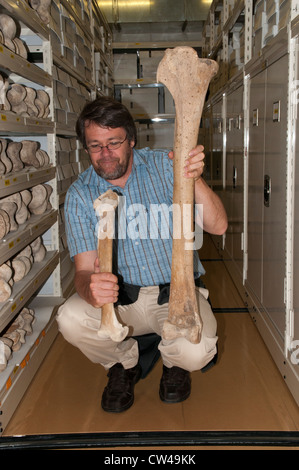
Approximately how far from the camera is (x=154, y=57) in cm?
663

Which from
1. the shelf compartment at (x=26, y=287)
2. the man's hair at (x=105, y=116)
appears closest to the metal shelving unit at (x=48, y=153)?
the shelf compartment at (x=26, y=287)

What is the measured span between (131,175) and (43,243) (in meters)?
1.55

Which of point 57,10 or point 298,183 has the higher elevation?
point 57,10

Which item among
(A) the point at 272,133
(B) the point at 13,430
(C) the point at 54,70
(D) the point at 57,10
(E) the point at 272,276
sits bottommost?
(B) the point at 13,430

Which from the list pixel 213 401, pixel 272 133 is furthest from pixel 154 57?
pixel 213 401

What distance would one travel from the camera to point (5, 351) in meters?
2.27

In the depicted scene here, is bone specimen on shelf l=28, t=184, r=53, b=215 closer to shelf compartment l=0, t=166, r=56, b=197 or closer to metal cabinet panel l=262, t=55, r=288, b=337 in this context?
shelf compartment l=0, t=166, r=56, b=197

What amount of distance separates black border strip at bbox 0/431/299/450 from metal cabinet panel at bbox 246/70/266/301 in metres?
1.67

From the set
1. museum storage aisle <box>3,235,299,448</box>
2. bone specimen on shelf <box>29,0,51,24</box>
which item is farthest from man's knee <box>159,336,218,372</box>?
bone specimen on shelf <box>29,0,51,24</box>

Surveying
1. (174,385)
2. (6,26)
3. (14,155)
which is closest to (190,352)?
(174,385)

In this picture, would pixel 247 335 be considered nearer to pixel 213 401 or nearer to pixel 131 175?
pixel 213 401

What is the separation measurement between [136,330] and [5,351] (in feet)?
2.18

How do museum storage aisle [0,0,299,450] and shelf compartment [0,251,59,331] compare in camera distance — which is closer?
museum storage aisle [0,0,299,450]

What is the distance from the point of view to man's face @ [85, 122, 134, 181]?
1.94 m
